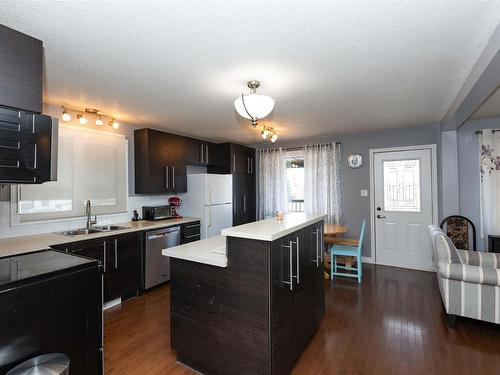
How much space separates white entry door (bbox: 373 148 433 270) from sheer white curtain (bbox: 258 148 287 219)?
69.7 inches

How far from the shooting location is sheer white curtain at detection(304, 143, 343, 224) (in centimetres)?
509

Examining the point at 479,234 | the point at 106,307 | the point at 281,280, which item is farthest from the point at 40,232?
the point at 479,234

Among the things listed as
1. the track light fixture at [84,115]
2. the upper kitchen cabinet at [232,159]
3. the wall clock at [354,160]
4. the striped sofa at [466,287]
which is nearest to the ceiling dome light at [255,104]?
the track light fixture at [84,115]

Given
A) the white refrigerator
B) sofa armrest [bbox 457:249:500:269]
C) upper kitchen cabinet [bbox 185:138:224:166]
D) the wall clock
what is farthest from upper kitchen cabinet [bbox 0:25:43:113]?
the wall clock

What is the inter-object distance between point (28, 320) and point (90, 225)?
7.20 ft

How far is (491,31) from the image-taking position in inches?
68.3

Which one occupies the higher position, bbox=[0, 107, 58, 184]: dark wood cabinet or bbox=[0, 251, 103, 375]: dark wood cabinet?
bbox=[0, 107, 58, 184]: dark wood cabinet

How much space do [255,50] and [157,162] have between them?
2.73 m

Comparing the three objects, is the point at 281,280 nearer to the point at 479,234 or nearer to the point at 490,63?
the point at 490,63

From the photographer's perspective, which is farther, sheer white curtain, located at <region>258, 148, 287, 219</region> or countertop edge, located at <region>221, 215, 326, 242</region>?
sheer white curtain, located at <region>258, 148, 287, 219</region>

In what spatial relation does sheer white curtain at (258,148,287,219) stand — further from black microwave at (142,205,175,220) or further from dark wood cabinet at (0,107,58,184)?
dark wood cabinet at (0,107,58,184)

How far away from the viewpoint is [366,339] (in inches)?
98.7

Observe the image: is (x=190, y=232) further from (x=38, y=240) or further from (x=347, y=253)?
(x=347, y=253)

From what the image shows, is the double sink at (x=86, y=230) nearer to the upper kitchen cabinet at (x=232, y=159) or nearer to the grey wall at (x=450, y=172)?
the upper kitchen cabinet at (x=232, y=159)
